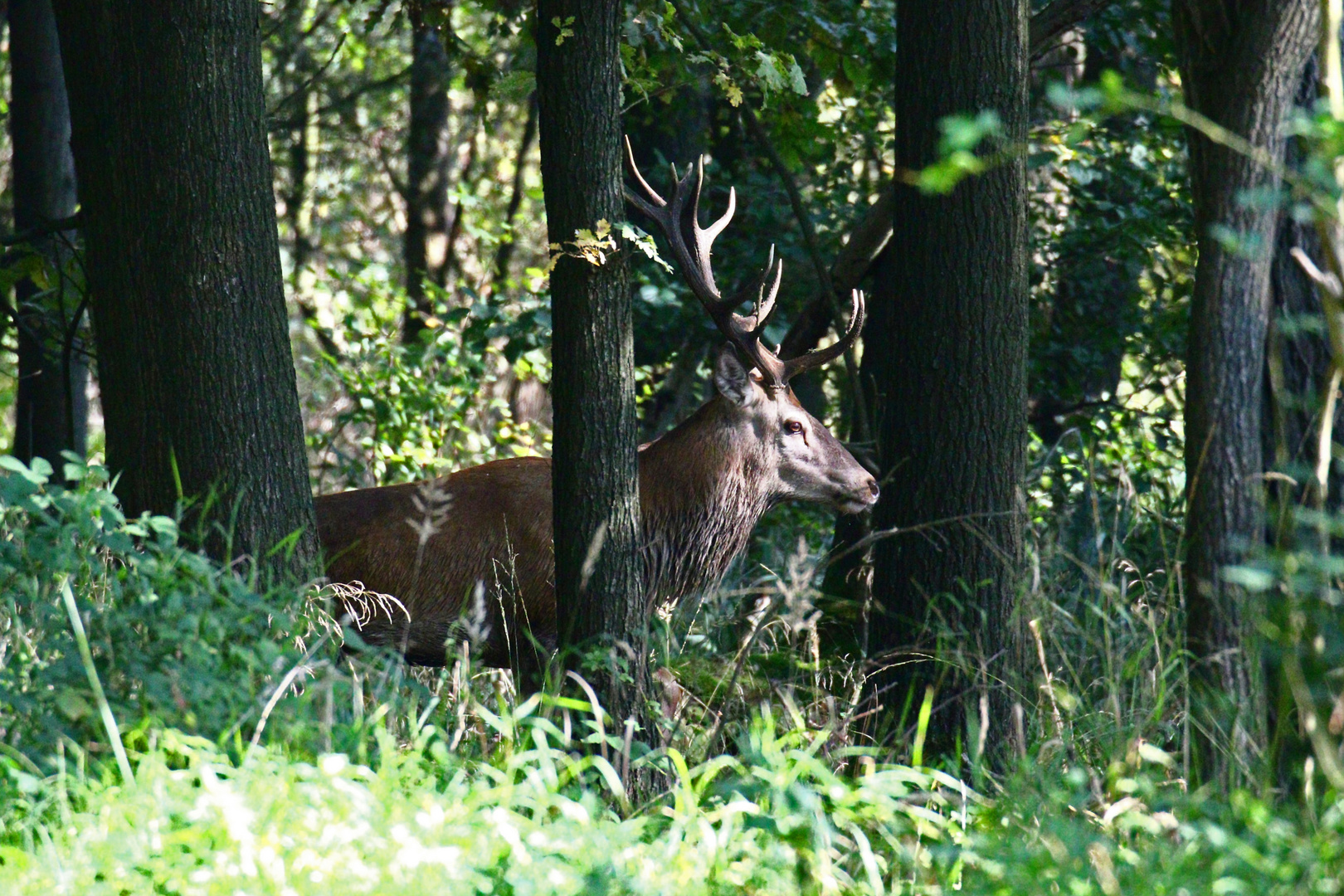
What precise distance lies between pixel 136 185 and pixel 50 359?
3748 millimetres

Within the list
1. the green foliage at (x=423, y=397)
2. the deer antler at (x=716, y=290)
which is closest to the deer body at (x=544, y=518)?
the deer antler at (x=716, y=290)

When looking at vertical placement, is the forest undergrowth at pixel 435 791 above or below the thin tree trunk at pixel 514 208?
below

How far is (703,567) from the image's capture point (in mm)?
6711

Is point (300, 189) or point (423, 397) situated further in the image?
point (300, 189)

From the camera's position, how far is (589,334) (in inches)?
182

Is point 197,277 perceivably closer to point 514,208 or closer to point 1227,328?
point 1227,328

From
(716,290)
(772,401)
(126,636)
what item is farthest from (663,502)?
(126,636)

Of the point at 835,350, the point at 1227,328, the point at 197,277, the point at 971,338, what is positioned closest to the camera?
the point at 1227,328

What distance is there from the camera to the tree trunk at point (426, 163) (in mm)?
15469

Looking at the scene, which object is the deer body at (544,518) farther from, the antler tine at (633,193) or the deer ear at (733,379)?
the antler tine at (633,193)

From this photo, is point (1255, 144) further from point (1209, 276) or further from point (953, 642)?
point (953, 642)

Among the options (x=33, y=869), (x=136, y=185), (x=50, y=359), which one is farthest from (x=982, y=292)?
(x=50, y=359)

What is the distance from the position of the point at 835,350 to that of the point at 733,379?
1.62 ft

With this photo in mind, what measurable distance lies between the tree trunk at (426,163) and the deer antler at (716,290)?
347 inches
